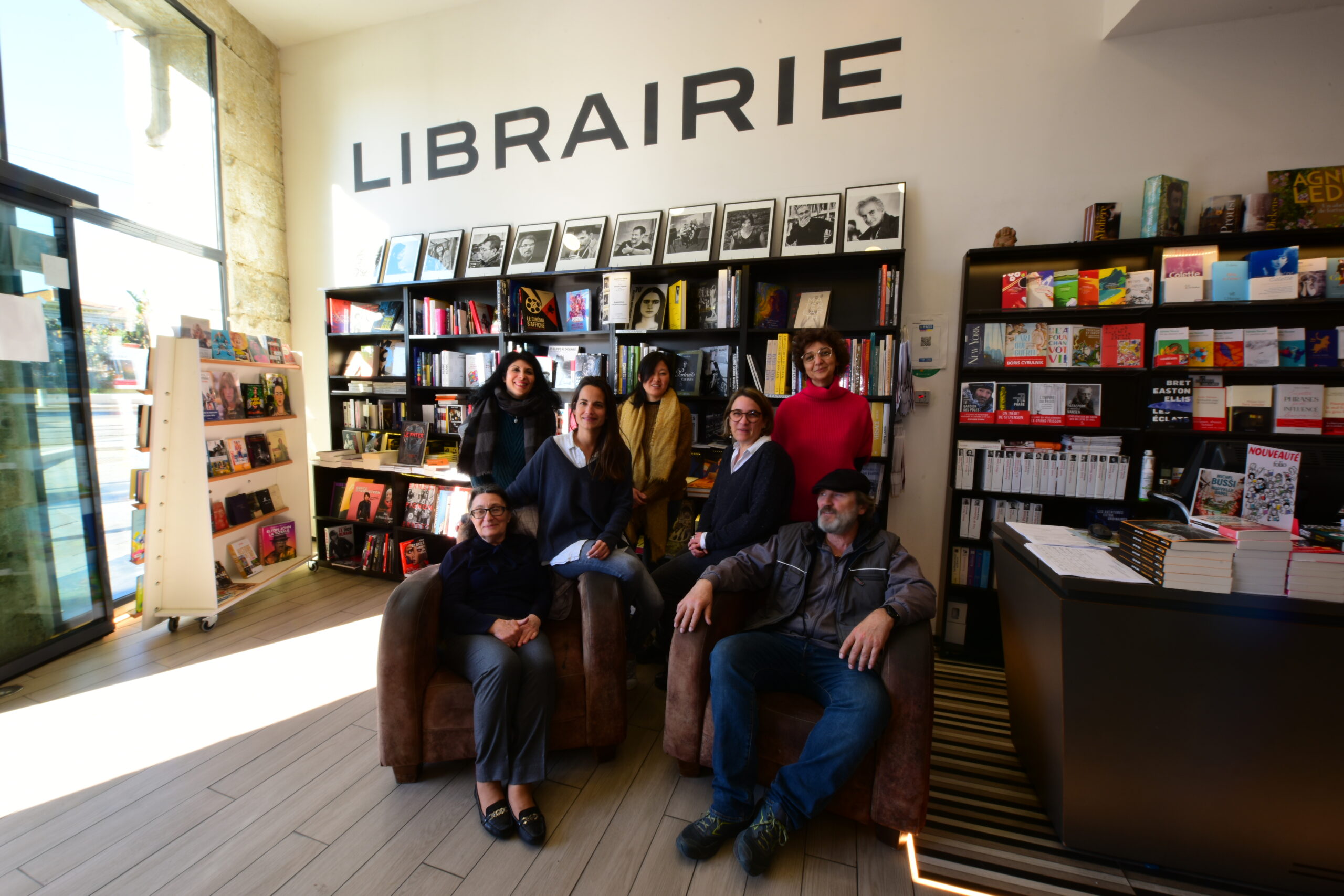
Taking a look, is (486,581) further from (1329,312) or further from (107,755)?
(1329,312)

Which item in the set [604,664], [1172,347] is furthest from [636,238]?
[1172,347]

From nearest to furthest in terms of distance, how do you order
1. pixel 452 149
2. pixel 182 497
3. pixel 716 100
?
pixel 182 497
pixel 716 100
pixel 452 149

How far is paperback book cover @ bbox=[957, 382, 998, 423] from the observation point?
112 inches

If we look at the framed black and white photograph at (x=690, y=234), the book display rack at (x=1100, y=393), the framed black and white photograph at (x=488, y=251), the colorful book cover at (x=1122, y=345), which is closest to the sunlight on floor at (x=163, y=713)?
the framed black and white photograph at (x=488, y=251)

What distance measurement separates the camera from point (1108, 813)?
153cm

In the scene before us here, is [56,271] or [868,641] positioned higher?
[56,271]

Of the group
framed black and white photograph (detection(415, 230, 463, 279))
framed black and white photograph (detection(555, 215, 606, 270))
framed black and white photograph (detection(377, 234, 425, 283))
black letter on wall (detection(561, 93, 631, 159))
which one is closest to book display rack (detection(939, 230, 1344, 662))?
framed black and white photograph (detection(555, 215, 606, 270))

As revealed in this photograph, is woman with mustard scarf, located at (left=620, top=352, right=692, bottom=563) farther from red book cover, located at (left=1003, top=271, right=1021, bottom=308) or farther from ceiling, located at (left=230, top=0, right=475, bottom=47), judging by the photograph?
ceiling, located at (left=230, top=0, right=475, bottom=47)

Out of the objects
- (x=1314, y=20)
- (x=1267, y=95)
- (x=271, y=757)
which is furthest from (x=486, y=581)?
(x=1314, y=20)

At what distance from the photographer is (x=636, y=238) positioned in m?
3.51

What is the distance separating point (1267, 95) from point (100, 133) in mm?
6608

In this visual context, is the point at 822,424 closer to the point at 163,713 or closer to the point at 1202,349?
the point at 1202,349

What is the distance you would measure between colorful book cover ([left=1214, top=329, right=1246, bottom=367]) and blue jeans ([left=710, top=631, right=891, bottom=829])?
2.52m

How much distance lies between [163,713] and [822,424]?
127 inches
